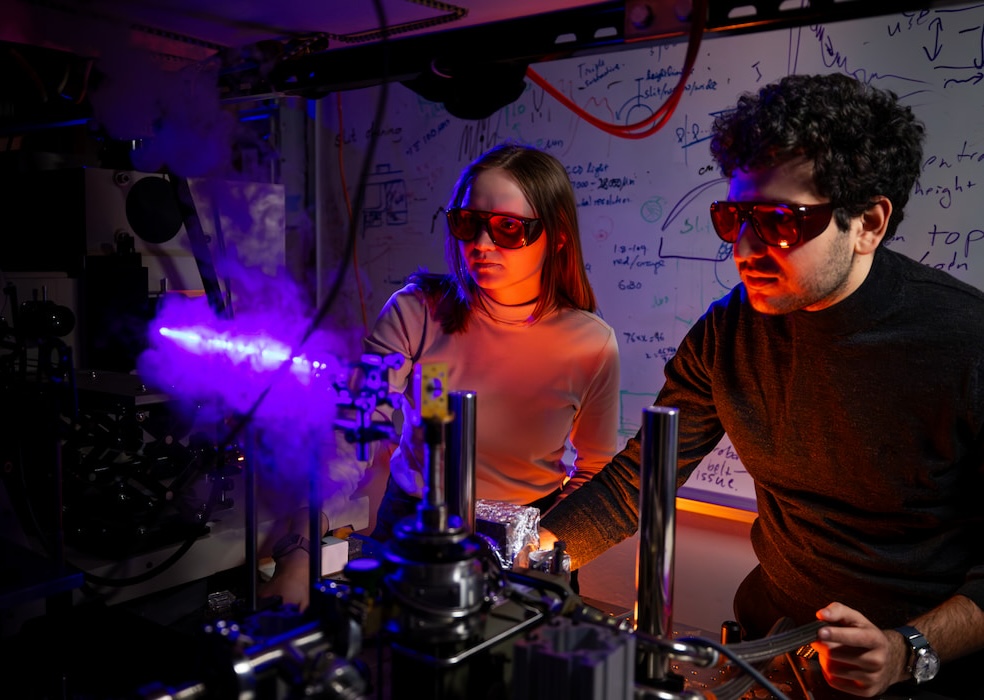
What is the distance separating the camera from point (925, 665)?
1.15 m

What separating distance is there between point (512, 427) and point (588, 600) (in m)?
0.73

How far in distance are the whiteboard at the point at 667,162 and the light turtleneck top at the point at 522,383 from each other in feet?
4.01

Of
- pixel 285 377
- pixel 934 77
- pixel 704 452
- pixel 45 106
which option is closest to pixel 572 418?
pixel 704 452

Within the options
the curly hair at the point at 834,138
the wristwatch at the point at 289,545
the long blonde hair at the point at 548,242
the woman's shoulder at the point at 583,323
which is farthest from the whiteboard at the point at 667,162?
the wristwatch at the point at 289,545

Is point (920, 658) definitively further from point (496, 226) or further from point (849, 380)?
point (496, 226)

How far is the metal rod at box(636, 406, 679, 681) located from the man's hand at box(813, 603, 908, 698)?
0.26 meters

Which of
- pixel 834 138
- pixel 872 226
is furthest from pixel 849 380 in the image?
pixel 834 138

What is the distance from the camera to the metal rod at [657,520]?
0.94 metres

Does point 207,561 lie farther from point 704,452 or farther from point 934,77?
point 934,77

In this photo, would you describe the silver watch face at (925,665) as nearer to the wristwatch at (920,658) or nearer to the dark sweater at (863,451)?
the wristwatch at (920,658)

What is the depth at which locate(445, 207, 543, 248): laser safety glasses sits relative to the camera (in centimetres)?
182

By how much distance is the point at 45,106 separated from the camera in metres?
1.70

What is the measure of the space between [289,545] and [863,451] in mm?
1084

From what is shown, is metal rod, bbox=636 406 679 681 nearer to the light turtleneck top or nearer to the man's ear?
the man's ear
